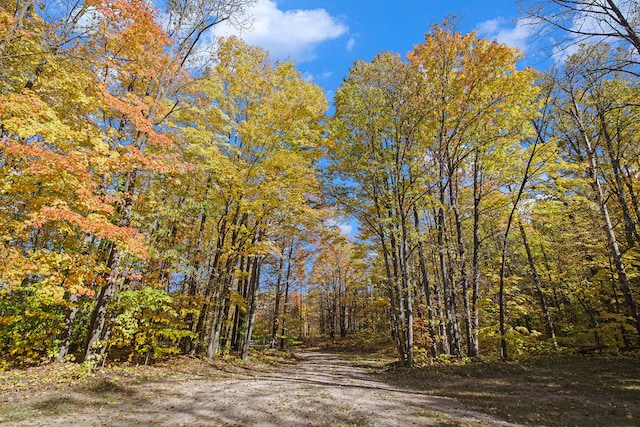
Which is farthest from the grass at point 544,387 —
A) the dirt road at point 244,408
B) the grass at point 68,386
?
the grass at point 68,386

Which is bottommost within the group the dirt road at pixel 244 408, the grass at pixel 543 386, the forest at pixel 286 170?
the dirt road at pixel 244 408

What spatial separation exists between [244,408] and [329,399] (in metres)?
1.80

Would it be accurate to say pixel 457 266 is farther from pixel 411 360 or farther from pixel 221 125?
pixel 221 125

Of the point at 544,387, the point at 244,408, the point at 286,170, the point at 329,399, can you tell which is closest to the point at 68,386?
the point at 244,408

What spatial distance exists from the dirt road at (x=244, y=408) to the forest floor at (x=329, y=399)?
0.02 m

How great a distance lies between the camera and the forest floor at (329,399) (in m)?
4.95

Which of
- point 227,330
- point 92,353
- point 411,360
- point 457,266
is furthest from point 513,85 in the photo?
point 227,330

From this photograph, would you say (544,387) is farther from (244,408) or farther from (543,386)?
(244,408)

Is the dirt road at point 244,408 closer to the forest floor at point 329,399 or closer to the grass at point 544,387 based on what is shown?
the forest floor at point 329,399

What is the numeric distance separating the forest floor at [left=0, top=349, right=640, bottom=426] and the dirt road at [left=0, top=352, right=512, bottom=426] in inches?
0.7

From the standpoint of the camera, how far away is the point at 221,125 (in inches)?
448

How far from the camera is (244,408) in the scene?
18.2ft

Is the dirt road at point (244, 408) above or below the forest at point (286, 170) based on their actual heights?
below

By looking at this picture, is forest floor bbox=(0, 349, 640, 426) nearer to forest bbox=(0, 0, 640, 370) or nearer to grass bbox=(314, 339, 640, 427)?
grass bbox=(314, 339, 640, 427)
